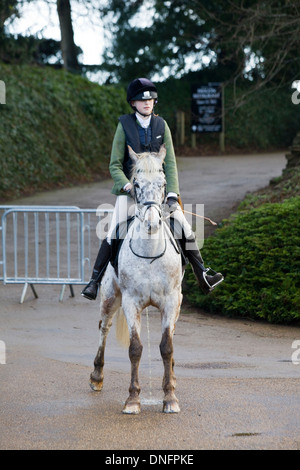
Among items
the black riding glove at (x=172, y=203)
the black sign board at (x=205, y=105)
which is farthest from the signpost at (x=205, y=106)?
the black riding glove at (x=172, y=203)

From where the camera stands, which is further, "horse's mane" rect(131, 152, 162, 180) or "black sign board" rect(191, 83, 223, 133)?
"black sign board" rect(191, 83, 223, 133)

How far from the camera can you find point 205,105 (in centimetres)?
2848

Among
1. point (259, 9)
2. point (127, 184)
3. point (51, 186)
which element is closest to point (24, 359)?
point (127, 184)

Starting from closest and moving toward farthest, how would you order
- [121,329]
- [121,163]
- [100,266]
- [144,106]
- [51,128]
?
Answer: 1. [144,106]
2. [121,163]
3. [100,266]
4. [121,329]
5. [51,128]

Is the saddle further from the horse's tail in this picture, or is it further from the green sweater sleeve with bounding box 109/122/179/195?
the horse's tail

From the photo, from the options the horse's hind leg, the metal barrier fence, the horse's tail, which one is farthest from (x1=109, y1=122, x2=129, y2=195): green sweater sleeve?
the metal barrier fence

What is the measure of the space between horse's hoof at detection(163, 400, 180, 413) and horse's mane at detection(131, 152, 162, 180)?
6.25ft

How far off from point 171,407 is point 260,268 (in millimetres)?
4224

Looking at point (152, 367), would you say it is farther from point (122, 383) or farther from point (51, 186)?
point (51, 186)

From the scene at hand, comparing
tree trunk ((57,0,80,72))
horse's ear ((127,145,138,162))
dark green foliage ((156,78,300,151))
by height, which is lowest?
horse's ear ((127,145,138,162))

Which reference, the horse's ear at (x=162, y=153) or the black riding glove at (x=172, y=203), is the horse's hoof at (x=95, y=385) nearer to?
the black riding glove at (x=172, y=203)

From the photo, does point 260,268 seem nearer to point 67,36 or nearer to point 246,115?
point 67,36

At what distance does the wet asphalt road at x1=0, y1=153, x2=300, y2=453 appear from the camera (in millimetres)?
5766

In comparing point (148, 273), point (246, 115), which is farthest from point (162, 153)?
point (246, 115)
